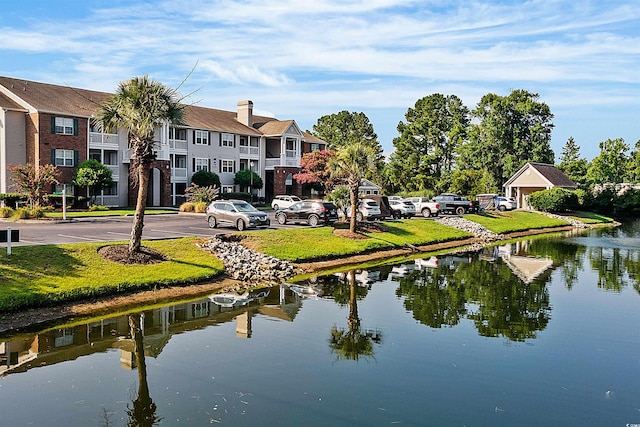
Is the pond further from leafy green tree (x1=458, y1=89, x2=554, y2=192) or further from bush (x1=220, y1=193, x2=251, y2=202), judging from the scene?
leafy green tree (x1=458, y1=89, x2=554, y2=192)

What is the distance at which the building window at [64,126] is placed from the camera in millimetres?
42844

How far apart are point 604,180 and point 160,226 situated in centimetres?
6361

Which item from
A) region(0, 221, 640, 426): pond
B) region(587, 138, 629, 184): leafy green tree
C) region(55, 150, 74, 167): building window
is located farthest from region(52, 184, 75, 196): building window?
region(587, 138, 629, 184): leafy green tree

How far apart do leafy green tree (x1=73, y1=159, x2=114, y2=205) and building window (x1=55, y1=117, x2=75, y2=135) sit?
2.59m

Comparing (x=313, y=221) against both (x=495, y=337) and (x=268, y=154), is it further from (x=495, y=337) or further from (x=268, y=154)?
(x=268, y=154)

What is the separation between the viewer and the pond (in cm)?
924

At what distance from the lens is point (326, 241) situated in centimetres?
2847

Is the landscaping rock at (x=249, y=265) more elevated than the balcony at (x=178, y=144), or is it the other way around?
the balcony at (x=178, y=144)

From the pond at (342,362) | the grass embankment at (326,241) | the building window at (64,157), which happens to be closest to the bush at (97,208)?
the building window at (64,157)

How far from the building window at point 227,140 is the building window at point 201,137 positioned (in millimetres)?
1914

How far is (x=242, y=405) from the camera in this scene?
945 centimetres

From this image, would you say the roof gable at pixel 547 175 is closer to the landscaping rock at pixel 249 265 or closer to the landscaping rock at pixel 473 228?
the landscaping rock at pixel 473 228

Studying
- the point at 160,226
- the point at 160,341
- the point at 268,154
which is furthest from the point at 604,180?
the point at 160,341

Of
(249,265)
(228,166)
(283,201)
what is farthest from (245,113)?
(249,265)
